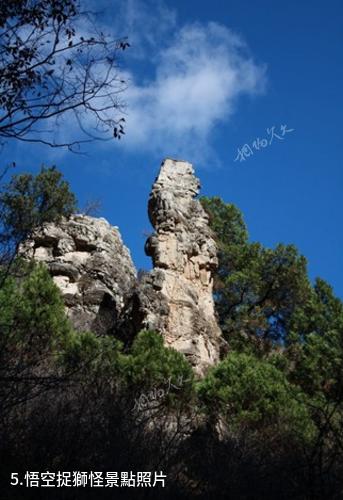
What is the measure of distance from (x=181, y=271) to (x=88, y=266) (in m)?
5.14

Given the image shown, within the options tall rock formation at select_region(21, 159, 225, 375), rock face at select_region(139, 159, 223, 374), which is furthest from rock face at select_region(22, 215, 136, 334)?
rock face at select_region(139, 159, 223, 374)

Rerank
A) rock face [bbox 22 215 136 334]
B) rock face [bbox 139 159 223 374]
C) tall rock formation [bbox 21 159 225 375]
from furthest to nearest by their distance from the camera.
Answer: rock face [bbox 22 215 136 334]
tall rock formation [bbox 21 159 225 375]
rock face [bbox 139 159 223 374]

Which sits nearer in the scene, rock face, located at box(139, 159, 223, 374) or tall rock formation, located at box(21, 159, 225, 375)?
rock face, located at box(139, 159, 223, 374)

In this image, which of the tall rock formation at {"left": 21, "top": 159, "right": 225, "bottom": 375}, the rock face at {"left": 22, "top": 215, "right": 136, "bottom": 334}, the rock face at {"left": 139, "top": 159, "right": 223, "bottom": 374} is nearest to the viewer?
the rock face at {"left": 139, "top": 159, "right": 223, "bottom": 374}

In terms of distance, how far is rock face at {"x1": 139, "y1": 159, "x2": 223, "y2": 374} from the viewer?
18.1m

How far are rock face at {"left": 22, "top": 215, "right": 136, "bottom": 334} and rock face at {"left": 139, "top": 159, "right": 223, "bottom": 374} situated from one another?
2.16 meters

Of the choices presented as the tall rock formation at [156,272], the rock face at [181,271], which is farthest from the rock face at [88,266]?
the rock face at [181,271]

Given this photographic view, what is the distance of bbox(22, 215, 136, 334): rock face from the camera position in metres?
21.6

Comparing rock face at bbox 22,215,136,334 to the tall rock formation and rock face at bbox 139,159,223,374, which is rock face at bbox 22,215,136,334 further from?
rock face at bbox 139,159,223,374

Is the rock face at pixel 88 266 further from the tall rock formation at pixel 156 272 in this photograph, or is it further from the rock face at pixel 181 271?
the rock face at pixel 181 271

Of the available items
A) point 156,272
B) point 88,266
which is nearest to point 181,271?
point 156,272

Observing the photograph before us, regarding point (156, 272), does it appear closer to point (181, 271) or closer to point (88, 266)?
point (181, 271)

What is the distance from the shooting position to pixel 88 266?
23.6 meters

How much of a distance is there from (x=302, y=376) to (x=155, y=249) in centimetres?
698
